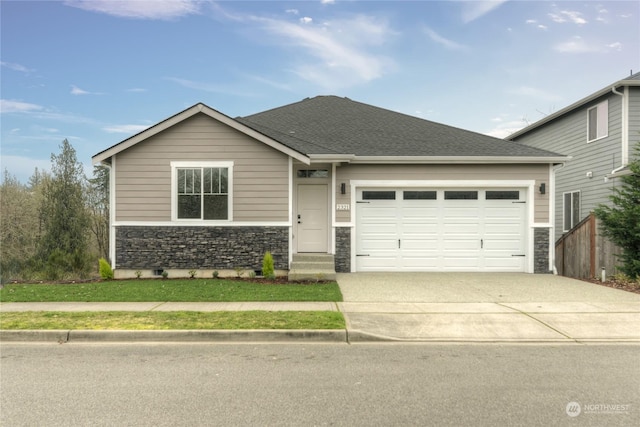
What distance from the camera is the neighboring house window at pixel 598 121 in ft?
48.4

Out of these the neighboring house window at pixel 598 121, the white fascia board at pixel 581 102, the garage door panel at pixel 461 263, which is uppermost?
the white fascia board at pixel 581 102

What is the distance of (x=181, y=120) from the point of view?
37.9 ft

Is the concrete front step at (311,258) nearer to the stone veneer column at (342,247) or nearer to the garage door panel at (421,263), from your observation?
the stone veneer column at (342,247)

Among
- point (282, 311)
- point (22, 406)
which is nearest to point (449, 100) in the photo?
point (282, 311)

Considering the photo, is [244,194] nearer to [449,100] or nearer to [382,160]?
[382,160]

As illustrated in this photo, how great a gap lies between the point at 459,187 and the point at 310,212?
468 cm

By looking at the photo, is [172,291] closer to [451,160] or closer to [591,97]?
[451,160]

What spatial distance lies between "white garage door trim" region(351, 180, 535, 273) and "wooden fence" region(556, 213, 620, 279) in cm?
139

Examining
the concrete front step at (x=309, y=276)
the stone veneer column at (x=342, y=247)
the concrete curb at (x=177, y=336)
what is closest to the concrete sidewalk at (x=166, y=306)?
the concrete curb at (x=177, y=336)

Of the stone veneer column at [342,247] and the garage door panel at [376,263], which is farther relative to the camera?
the garage door panel at [376,263]

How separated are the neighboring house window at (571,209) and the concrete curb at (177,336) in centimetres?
1464

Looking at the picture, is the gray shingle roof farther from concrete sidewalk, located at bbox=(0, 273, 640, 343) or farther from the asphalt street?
the asphalt street

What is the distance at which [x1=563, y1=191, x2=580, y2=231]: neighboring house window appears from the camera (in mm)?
16562

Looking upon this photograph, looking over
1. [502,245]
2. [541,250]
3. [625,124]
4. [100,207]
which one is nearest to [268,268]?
[502,245]
